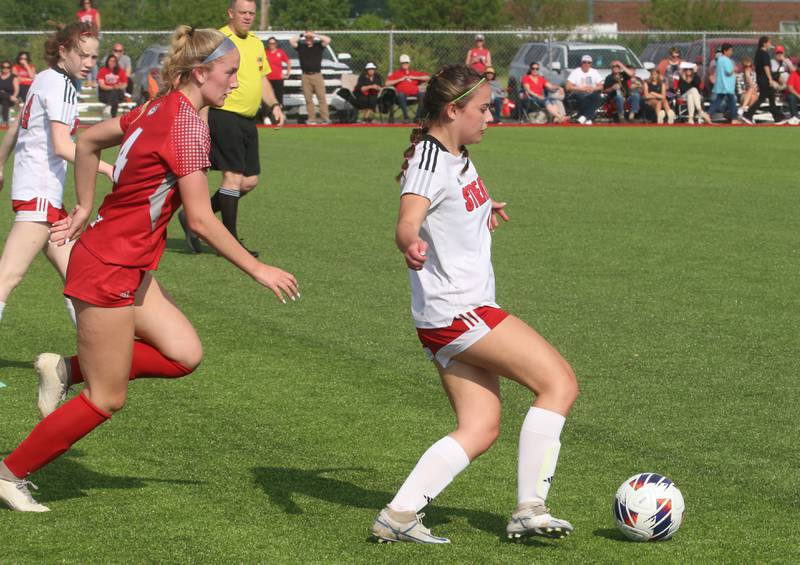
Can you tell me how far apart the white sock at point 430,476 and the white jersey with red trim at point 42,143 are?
11.5 feet

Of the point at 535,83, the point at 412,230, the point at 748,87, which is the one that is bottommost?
the point at 748,87

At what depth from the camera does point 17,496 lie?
527 cm

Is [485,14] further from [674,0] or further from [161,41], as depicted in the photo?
[161,41]

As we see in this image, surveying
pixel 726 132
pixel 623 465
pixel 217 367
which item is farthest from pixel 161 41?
pixel 623 465

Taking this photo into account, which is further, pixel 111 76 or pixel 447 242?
pixel 111 76

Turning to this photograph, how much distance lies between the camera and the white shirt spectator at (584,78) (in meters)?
31.5

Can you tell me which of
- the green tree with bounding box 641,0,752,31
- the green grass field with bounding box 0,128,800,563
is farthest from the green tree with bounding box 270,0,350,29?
the green grass field with bounding box 0,128,800,563

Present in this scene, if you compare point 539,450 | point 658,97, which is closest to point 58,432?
point 539,450

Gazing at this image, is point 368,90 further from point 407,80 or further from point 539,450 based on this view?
point 539,450

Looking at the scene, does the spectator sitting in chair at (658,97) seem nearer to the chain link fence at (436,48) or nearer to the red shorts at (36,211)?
the chain link fence at (436,48)

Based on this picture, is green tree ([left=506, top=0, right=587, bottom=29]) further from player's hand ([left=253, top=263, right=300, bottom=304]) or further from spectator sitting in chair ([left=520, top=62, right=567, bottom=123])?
player's hand ([left=253, top=263, right=300, bottom=304])

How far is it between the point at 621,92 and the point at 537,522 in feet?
92.9

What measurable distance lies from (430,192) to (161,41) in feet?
104

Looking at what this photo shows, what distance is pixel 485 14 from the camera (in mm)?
57750
